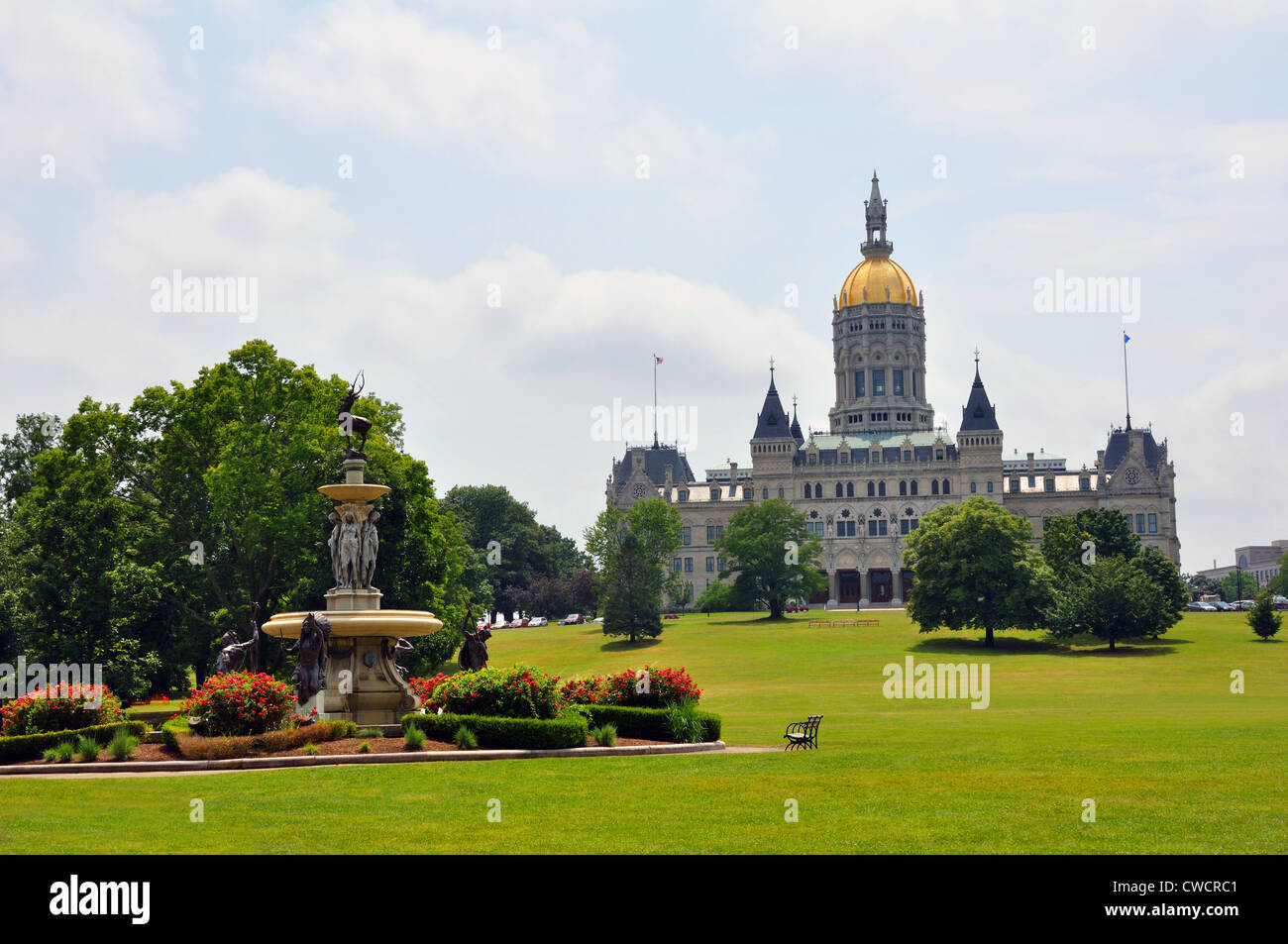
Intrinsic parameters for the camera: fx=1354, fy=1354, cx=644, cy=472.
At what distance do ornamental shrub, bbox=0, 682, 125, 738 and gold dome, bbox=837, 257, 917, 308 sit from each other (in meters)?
144

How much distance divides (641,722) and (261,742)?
8355mm

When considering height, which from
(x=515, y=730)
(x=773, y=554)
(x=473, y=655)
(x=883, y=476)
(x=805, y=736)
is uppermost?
(x=883, y=476)

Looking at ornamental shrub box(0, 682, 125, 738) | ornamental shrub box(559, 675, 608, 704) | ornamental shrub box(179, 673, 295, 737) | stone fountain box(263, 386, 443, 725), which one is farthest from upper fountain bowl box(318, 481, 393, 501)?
ornamental shrub box(0, 682, 125, 738)

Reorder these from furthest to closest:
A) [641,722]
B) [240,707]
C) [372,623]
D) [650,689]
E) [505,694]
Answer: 1. [650,689]
2. [372,623]
3. [641,722]
4. [505,694]
5. [240,707]

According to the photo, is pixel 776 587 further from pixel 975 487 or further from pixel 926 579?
pixel 975 487

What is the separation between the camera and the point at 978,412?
146 metres

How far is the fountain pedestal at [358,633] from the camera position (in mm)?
31125

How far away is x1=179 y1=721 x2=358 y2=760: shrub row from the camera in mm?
26031

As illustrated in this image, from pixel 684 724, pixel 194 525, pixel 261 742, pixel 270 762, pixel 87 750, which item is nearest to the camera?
pixel 270 762

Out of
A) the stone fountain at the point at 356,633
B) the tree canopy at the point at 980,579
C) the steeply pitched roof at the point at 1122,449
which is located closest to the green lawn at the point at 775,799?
the stone fountain at the point at 356,633

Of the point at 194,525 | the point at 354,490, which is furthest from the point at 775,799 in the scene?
the point at 194,525

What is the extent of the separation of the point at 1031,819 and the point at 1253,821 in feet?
9.46

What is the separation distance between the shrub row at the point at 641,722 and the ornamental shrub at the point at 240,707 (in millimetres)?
6849

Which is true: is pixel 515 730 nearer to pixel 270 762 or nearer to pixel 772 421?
pixel 270 762
